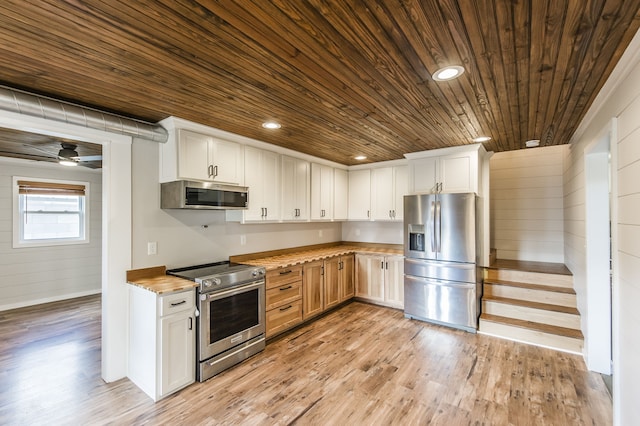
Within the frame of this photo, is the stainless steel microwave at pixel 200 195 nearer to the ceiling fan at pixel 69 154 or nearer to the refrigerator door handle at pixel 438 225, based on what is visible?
the ceiling fan at pixel 69 154

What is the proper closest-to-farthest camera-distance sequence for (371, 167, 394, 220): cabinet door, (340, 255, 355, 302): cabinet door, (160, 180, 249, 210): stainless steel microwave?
(160, 180, 249, 210): stainless steel microwave < (340, 255, 355, 302): cabinet door < (371, 167, 394, 220): cabinet door

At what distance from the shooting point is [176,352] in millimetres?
2648

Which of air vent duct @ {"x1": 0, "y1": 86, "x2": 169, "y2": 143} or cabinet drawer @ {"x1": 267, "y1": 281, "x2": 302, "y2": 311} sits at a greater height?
air vent duct @ {"x1": 0, "y1": 86, "x2": 169, "y2": 143}

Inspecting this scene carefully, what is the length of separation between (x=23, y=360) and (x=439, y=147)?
5.58 m

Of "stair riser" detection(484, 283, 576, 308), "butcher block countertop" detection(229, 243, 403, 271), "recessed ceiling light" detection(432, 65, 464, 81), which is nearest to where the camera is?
"recessed ceiling light" detection(432, 65, 464, 81)

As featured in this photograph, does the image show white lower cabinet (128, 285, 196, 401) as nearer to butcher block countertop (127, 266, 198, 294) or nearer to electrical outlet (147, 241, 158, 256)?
butcher block countertop (127, 266, 198, 294)

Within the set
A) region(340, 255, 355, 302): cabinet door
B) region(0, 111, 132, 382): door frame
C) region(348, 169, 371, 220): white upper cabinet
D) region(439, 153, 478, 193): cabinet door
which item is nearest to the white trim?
region(0, 111, 132, 382): door frame

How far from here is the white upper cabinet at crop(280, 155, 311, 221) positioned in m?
4.28

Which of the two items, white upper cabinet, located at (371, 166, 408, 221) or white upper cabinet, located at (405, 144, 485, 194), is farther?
white upper cabinet, located at (371, 166, 408, 221)

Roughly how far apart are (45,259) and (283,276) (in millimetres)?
4494

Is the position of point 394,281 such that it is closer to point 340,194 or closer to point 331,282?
point 331,282

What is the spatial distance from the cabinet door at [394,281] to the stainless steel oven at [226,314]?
229cm

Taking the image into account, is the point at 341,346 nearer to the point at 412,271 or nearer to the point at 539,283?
the point at 412,271

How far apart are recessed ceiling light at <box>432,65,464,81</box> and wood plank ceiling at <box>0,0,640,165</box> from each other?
0.14ft
